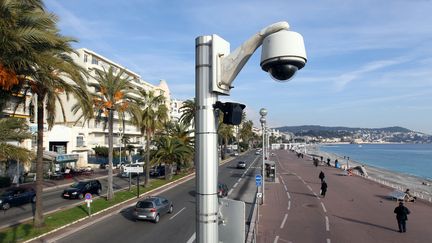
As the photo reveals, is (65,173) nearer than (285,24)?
No

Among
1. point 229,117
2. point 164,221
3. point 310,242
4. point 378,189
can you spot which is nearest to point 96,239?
point 164,221

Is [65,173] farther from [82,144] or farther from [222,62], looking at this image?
[222,62]

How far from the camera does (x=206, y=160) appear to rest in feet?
14.5

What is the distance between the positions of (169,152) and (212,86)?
129 ft

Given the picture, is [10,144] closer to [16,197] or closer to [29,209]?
[29,209]

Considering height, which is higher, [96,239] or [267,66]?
[267,66]

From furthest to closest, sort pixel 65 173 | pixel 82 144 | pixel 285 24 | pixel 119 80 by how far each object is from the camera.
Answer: pixel 82 144, pixel 65 173, pixel 119 80, pixel 285 24

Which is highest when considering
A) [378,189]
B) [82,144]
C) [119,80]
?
[119,80]

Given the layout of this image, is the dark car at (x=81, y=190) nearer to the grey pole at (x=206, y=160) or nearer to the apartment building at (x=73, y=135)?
the apartment building at (x=73, y=135)

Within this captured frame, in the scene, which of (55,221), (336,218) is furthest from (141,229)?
(336,218)

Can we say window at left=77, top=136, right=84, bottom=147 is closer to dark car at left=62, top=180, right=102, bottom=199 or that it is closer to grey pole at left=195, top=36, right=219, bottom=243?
dark car at left=62, top=180, right=102, bottom=199

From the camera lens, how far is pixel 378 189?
3678 cm

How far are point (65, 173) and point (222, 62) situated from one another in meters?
48.1

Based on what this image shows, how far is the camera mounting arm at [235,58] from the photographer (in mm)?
4352
